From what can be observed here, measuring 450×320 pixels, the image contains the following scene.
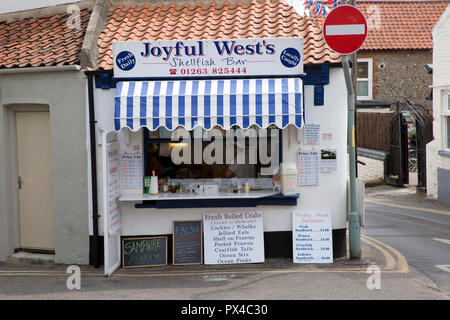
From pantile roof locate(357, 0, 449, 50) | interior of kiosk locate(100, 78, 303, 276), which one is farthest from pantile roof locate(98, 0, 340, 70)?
pantile roof locate(357, 0, 449, 50)

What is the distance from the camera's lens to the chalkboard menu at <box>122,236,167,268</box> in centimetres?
1017

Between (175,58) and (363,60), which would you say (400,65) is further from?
(175,58)

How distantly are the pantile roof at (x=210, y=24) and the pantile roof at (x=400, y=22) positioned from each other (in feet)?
57.9

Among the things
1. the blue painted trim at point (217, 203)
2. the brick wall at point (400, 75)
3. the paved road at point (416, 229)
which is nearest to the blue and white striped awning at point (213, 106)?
the blue painted trim at point (217, 203)

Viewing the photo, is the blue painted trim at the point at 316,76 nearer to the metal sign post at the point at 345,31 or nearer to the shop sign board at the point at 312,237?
the metal sign post at the point at 345,31

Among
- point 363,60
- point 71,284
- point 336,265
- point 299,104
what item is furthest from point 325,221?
point 363,60

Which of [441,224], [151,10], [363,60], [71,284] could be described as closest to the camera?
Answer: [71,284]

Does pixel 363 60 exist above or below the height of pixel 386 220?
above

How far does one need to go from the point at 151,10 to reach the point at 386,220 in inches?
318

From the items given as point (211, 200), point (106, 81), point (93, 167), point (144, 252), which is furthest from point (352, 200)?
point (106, 81)

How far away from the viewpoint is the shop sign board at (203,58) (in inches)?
389

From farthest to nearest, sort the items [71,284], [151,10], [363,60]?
[363,60] → [151,10] → [71,284]

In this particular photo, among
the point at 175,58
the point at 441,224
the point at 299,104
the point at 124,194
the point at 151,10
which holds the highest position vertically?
the point at 151,10

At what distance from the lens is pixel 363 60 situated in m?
28.4
